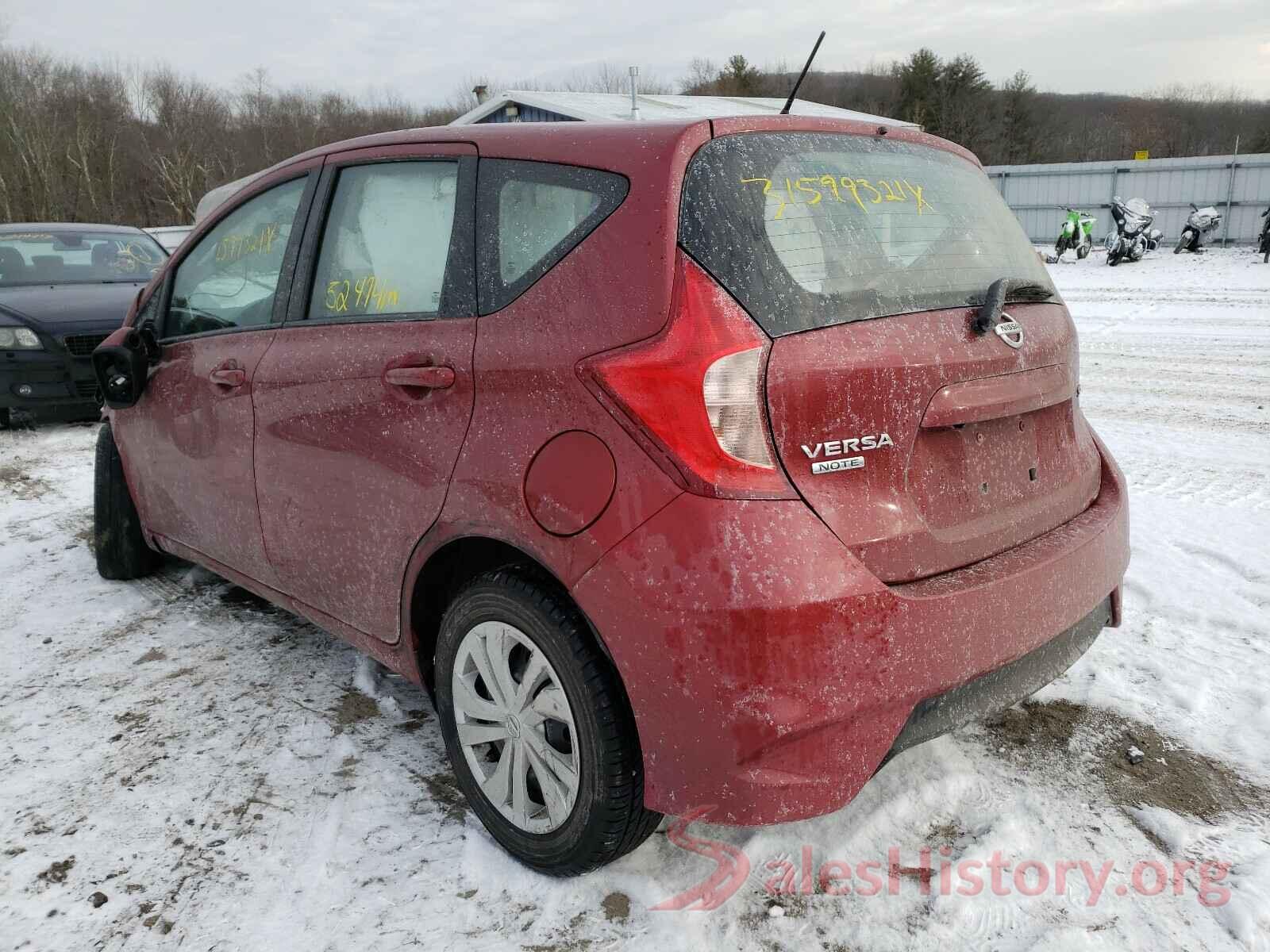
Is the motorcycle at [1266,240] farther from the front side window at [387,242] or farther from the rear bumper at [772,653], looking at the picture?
the front side window at [387,242]

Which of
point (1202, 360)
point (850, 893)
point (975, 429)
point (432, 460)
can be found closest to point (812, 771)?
point (850, 893)

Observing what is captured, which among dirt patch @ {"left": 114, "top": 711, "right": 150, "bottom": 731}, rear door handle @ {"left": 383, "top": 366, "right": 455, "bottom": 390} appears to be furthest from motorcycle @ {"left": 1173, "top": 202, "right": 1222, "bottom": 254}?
dirt patch @ {"left": 114, "top": 711, "right": 150, "bottom": 731}

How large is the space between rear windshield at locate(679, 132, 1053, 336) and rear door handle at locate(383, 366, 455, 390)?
2.24 ft

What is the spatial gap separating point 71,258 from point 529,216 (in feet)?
26.8

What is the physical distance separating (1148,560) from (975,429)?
2313 millimetres

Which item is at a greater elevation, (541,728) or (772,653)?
(772,653)

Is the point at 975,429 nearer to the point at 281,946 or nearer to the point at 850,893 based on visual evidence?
the point at 850,893

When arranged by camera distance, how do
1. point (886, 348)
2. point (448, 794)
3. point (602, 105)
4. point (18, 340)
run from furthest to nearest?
point (602, 105) → point (18, 340) → point (448, 794) → point (886, 348)

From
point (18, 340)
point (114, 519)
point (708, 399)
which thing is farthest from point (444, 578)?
point (18, 340)

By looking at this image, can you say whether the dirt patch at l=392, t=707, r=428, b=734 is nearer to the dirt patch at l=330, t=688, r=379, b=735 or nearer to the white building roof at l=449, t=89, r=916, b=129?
the dirt patch at l=330, t=688, r=379, b=735

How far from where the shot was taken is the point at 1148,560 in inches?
150

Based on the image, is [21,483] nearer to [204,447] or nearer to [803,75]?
[204,447]

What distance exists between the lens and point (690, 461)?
5.63 ft

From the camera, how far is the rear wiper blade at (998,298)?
2.07m
